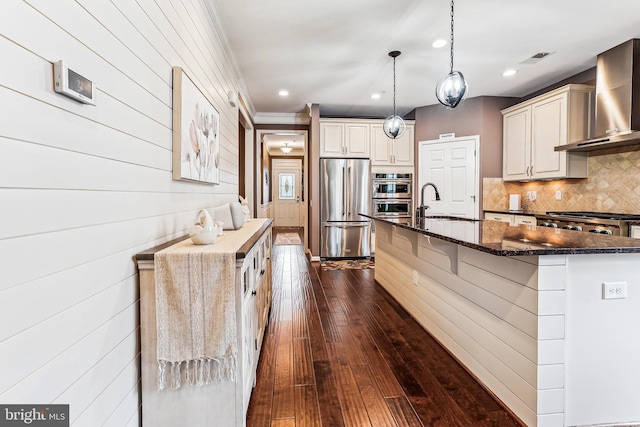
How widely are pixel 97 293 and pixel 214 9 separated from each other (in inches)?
101

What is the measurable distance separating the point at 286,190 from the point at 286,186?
0.48 ft

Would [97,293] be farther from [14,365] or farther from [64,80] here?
[64,80]

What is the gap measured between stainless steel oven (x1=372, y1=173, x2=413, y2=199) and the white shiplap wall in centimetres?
467

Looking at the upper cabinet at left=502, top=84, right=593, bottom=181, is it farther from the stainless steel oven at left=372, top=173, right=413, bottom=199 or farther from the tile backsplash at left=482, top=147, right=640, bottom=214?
the stainless steel oven at left=372, top=173, right=413, bottom=199

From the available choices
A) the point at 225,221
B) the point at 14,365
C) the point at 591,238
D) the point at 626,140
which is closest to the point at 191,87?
the point at 225,221

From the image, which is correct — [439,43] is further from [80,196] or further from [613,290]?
[80,196]

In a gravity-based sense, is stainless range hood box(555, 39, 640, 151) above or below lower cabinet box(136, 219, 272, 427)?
above

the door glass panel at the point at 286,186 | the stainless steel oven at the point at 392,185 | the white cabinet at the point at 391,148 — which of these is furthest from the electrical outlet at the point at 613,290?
the door glass panel at the point at 286,186

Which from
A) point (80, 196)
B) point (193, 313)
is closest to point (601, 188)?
point (193, 313)

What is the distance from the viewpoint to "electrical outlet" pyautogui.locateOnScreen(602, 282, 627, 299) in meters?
1.64

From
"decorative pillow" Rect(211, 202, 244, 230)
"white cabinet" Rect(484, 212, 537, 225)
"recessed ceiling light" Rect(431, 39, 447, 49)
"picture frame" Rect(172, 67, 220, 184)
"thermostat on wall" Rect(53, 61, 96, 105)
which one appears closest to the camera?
"thermostat on wall" Rect(53, 61, 96, 105)

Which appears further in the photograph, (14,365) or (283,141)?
(283,141)

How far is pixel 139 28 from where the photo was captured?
4.83ft

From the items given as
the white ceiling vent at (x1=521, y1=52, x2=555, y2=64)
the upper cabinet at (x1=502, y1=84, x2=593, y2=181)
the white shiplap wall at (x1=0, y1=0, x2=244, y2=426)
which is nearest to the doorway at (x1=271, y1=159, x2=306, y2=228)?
the upper cabinet at (x1=502, y1=84, x2=593, y2=181)
